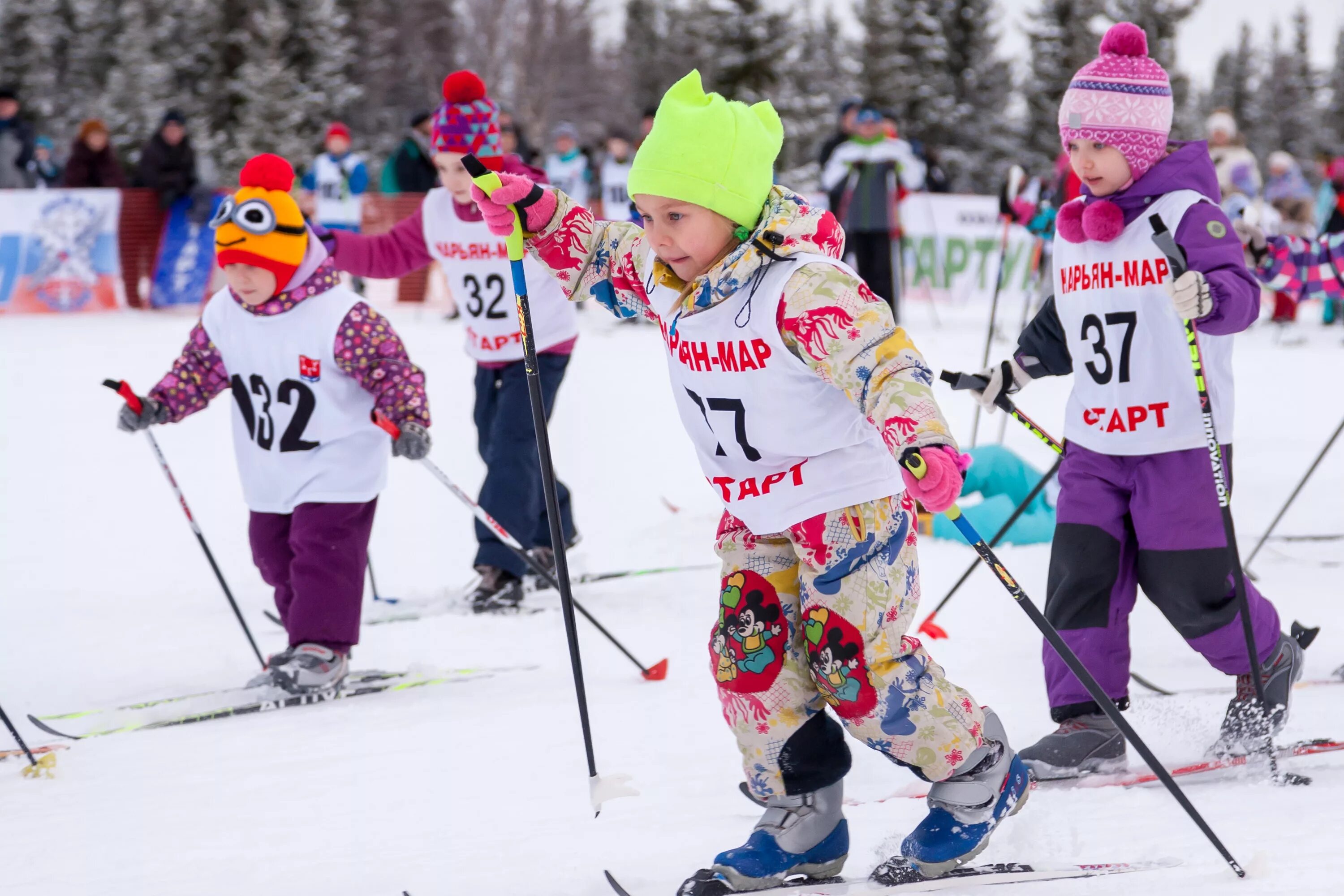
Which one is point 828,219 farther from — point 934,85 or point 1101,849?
point 934,85

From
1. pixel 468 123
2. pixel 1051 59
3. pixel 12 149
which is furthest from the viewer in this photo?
pixel 1051 59

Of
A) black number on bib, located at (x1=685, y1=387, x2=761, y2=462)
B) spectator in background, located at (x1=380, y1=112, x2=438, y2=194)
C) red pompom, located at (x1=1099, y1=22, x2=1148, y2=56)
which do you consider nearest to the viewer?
black number on bib, located at (x1=685, y1=387, x2=761, y2=462)

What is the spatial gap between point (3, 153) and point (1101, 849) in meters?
13.2

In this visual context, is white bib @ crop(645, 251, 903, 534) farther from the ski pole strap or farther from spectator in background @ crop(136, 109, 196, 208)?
spectator in background @ crop(136, 109, 196, 208)

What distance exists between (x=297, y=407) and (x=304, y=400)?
0.10 ft

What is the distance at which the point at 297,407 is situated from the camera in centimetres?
412

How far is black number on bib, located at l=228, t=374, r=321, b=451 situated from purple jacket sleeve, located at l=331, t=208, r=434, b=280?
3.34 ft

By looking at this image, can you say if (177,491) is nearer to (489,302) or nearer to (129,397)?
(129,397)

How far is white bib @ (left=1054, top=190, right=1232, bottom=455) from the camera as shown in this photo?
326cm

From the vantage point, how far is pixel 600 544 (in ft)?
22.3

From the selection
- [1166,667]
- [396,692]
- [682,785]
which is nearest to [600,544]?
[396,692]

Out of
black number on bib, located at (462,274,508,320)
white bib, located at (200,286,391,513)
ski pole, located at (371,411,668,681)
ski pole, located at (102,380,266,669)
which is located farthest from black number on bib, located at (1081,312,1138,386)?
ski pole, located at (102,380,266,669)

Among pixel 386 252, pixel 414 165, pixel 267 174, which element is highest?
pixel 267 174

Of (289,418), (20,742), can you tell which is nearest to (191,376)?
(289,418)
